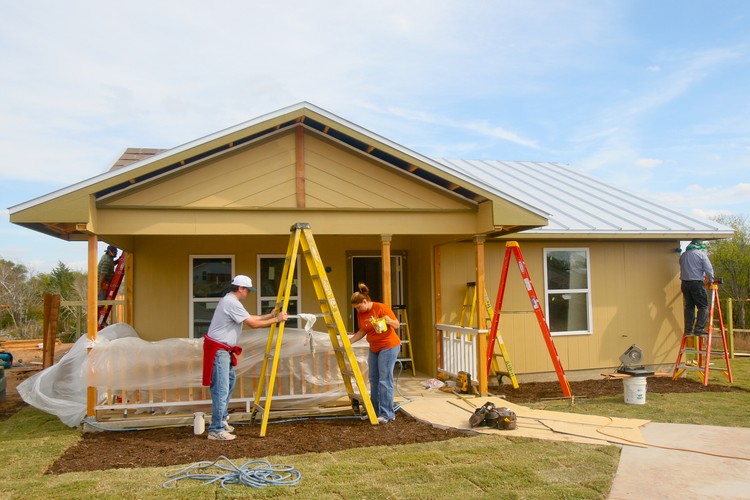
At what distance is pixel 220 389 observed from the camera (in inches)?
263

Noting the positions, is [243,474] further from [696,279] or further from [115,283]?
[696,279]

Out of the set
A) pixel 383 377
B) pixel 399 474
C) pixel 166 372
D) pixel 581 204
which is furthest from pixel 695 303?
pixel 166 372

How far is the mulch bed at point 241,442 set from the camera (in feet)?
19.2

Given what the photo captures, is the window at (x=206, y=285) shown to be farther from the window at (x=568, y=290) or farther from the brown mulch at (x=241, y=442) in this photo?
the window at (x=568, y=290)

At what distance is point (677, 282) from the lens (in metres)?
11.5

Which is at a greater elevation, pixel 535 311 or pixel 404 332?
pixel 535 311

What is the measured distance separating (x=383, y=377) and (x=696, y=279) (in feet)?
21.5

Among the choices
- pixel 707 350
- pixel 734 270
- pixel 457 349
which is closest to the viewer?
pixel 457 349

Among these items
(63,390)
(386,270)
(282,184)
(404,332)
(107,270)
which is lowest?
(63,390)

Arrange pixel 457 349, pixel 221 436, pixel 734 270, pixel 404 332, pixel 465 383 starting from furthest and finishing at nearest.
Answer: pixel 734 270 → pixel 404 332 → pixel 457 349 → pixel 465 383 → pixel 221 436

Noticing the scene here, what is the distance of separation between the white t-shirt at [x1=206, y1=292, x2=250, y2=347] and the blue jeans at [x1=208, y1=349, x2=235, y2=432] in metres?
0.15

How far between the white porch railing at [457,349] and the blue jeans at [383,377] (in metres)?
1.96

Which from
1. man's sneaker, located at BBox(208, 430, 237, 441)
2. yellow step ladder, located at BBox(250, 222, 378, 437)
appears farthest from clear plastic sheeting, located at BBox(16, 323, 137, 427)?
yellow step ladder, located at BBox(250, 222, 378, 437)

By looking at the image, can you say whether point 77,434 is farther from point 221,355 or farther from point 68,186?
point 68,186
